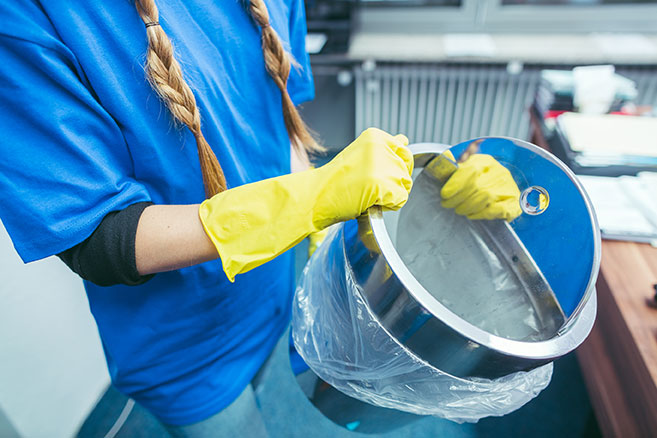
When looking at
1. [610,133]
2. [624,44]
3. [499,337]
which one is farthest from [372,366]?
[624,44]

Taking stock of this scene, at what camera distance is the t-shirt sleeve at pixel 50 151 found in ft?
1.34

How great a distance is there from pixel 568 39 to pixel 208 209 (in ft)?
7.87

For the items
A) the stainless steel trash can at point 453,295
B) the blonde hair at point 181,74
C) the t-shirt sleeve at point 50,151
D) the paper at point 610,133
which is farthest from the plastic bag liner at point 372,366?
the paper at point 610,133

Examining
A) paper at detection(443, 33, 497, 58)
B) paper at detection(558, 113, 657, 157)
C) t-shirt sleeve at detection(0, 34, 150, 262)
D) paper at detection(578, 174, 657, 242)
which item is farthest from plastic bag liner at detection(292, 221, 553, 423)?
paper at detection(443, 33, 497, 58)

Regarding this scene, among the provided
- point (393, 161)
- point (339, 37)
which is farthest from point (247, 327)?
point (339, 37)

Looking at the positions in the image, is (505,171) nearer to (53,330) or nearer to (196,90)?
(196,90)

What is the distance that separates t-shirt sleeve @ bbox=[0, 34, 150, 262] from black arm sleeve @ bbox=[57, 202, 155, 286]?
12 millimetres

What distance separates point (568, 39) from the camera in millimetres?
2133

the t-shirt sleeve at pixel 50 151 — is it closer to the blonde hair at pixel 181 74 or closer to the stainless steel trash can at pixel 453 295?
the blonde hair at pixel 181 74

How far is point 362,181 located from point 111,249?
12.6 inches

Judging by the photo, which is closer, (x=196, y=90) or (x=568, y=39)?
(x=196, y=90)

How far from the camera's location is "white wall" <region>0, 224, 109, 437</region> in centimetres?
92

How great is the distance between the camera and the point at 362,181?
0.50 meters

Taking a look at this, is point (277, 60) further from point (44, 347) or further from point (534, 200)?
point (44, 347)
